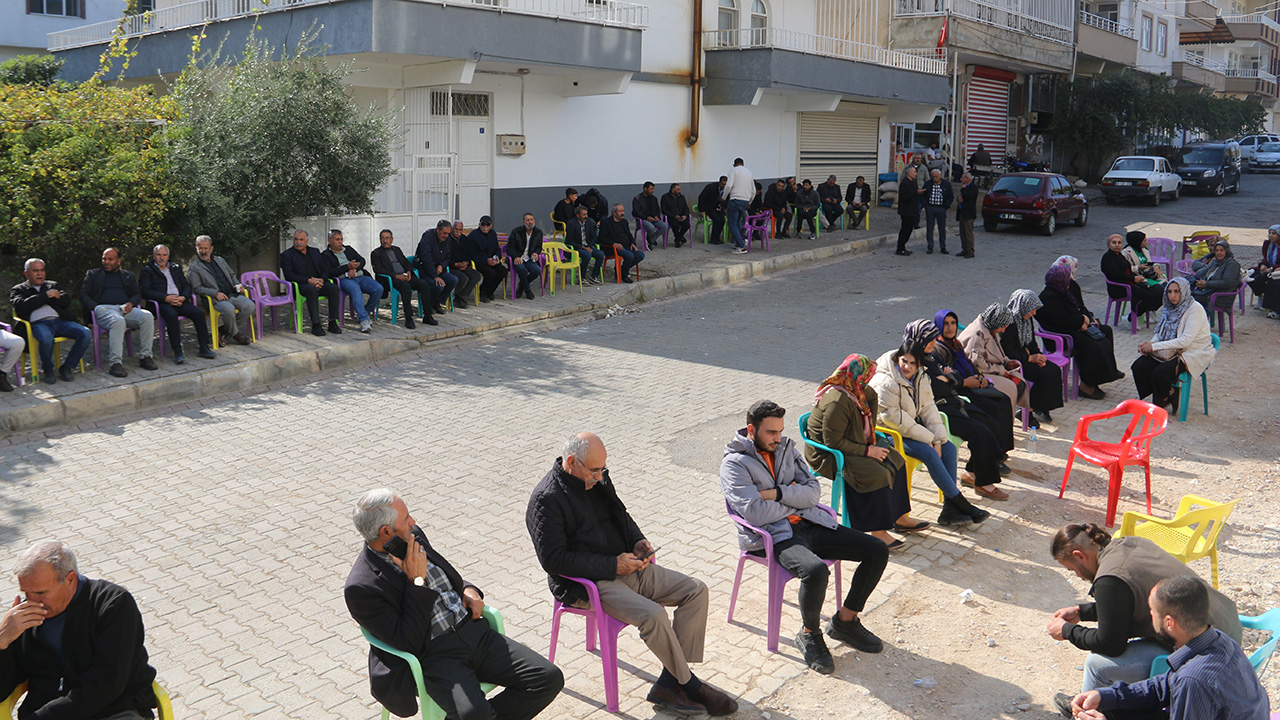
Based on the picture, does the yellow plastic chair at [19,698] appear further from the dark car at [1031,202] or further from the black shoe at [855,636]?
the dark car at [1031,202]

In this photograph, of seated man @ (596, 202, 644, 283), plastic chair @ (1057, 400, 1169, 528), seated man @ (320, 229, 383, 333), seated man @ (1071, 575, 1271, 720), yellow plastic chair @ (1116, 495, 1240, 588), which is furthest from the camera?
seated man @ (596, 202, 644, 283)

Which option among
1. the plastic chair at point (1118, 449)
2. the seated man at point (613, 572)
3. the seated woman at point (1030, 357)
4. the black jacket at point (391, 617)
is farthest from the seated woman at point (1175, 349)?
the black jacket at point (391, 617)

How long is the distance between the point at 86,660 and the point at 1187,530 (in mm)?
5449

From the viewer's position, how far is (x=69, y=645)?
12.3 feet

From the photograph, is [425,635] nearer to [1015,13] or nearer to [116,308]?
[116,308]

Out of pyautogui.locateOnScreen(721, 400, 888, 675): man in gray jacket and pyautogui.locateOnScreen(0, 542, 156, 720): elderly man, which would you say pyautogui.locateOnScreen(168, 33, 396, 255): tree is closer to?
pyautogui.locateOnScreen(721, 400, 888, 675): man in gray jacket

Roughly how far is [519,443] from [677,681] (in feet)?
13.7

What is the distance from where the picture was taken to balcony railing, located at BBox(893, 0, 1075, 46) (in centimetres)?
2898

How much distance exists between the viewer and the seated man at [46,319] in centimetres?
954

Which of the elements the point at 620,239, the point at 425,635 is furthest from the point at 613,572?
the point at 620,239

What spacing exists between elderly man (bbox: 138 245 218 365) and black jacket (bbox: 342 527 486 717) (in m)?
7.28

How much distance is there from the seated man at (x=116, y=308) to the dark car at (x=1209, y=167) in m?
32.7

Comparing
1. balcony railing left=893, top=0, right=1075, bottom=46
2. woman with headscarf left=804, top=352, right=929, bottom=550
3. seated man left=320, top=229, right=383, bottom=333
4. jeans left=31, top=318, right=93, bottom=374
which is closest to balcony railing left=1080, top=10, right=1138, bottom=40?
balcony railing left=893, top=0, right=1075, bottom=46

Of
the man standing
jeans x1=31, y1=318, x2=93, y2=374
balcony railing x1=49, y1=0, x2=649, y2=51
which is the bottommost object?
jeans x1=31, y1=318, x2=93, y2=374
